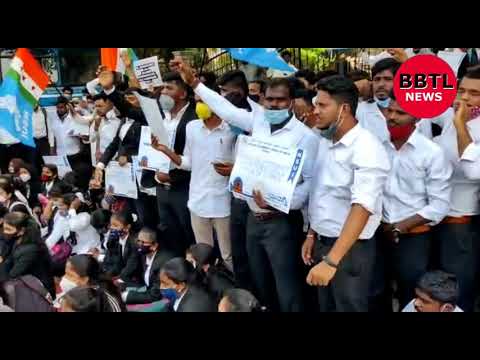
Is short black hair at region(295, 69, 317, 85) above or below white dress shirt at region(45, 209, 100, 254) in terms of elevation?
above

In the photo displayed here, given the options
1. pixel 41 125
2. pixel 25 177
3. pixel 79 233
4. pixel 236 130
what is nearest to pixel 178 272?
pixel 236 130

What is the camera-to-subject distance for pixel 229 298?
3.14 meters

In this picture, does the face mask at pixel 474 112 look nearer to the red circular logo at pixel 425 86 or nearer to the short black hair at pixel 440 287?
the red circular logo at pixel 425 86

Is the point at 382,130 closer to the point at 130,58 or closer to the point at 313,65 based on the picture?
the point at 130,58

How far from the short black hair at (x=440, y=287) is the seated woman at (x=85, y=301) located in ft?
4.68

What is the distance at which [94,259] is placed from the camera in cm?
378

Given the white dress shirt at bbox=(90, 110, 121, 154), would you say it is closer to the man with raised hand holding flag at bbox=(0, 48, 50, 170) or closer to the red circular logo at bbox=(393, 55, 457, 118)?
the man with raised hand holding flag at bbox=(0, 48, 50, 170)

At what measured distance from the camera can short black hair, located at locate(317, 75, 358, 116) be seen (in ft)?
9.56

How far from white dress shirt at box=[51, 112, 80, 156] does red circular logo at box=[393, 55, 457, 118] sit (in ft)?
16.3

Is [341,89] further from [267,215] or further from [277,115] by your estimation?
[267,215]

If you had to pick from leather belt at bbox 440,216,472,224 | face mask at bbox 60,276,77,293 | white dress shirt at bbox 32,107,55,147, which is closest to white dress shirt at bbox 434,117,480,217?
leather belt at bbox 440,216,472,224

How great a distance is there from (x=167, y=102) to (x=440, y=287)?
218cm

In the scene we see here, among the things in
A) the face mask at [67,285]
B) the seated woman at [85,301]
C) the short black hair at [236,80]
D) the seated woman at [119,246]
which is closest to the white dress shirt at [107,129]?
the seated woman at [119,246]
